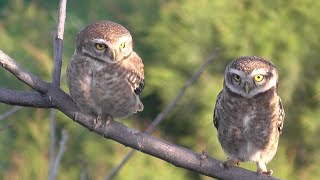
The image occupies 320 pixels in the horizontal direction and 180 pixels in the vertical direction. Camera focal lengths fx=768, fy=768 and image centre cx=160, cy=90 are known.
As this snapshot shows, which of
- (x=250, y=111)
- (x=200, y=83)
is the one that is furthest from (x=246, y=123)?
(x=200, y=83)

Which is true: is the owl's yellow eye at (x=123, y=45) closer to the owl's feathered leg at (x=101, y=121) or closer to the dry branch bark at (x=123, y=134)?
the owl's feathered leg at (x=101, y=121)

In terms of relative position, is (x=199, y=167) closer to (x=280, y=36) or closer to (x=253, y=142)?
(x=253, y=142)

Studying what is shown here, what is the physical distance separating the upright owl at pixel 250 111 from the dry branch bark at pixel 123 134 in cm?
43

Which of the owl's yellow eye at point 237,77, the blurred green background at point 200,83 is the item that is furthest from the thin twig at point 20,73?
the blurred green background at point 200,83

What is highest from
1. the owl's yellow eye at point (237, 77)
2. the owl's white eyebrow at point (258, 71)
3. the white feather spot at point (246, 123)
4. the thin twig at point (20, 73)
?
the thin twig at point (20, 73)

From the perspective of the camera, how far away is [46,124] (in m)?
4.90

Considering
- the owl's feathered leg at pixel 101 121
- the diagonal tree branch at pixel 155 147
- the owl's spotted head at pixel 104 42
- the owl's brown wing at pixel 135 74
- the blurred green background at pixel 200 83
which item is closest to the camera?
the diagonal tree branch at pixel 155 147

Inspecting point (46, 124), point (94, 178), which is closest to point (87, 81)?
point (94, 178)

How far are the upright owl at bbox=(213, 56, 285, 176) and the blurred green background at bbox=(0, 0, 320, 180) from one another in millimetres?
1978

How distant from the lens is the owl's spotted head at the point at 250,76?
2.28 metres

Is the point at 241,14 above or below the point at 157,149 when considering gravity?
below

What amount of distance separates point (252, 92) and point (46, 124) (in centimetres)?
275

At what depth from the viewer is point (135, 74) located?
238 cm

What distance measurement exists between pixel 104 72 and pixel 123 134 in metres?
0.47
